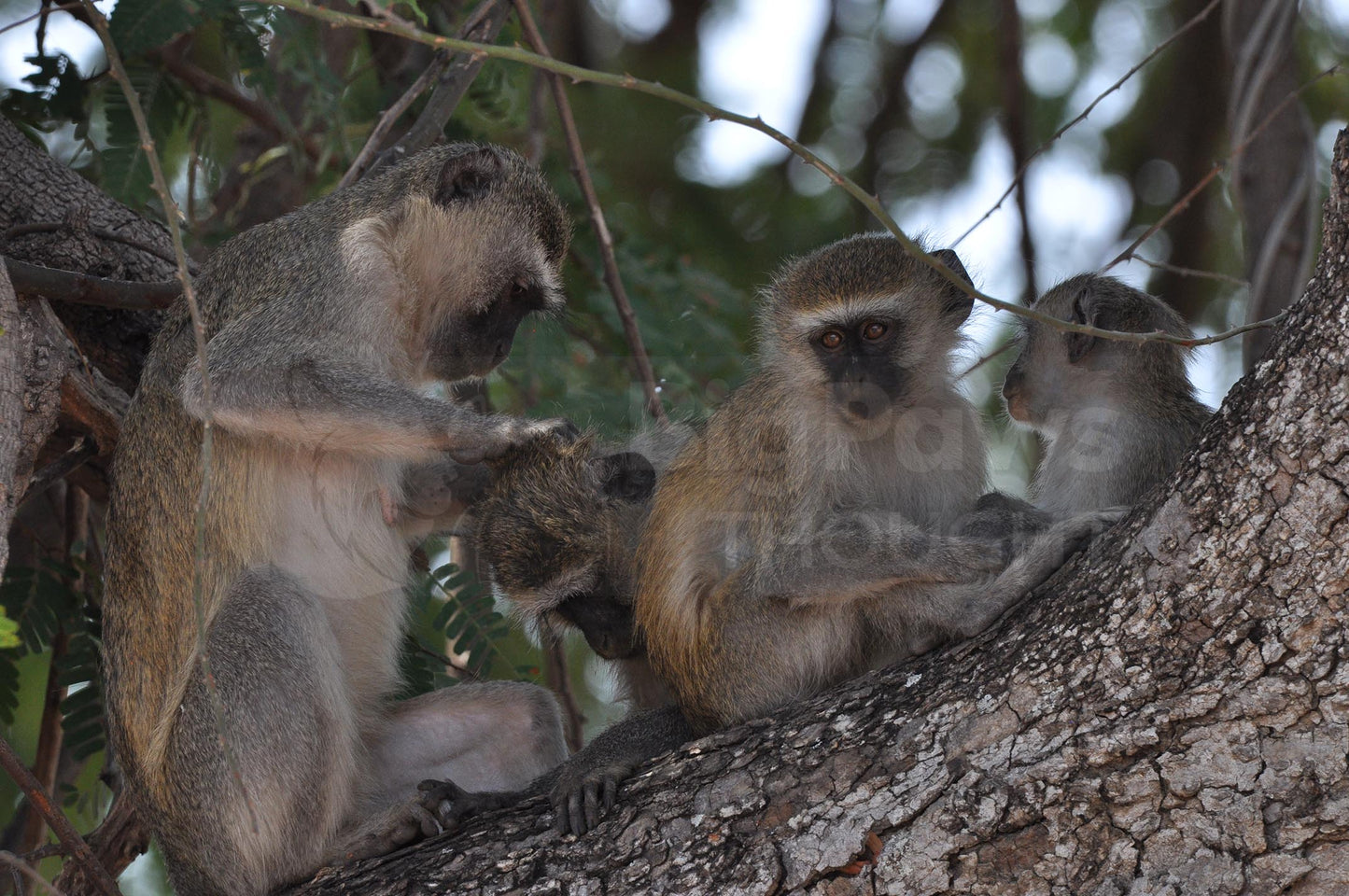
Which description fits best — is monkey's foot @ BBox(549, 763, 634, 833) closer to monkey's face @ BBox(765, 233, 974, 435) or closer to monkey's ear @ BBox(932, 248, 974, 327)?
monkey's face @ BBox(765, 233, 974, 435)

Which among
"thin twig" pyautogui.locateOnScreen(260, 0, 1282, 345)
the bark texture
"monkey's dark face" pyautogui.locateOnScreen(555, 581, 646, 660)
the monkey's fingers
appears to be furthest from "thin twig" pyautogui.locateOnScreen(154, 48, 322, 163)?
the monkey's fingers

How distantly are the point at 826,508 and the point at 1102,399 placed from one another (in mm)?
749

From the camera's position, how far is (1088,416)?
131 inches

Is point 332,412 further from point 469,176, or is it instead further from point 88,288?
point 469,176

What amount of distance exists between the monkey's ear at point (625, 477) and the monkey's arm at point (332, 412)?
0.42m

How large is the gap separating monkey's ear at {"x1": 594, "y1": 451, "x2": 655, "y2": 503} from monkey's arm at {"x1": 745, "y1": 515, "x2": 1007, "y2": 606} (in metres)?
0.83

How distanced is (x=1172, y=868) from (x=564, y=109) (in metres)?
3.10

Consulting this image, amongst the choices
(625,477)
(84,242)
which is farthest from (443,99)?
(625,477)

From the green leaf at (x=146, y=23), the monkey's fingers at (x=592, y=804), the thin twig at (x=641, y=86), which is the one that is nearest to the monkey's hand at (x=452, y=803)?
the monkey's fingers at (x=592, y=804)

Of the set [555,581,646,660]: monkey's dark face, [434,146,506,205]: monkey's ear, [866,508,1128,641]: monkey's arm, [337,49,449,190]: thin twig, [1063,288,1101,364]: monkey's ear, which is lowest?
[866,508,1128,641]: monkey's arm

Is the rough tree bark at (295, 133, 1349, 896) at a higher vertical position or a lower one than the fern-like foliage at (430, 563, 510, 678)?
lower

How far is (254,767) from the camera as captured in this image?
125 inches

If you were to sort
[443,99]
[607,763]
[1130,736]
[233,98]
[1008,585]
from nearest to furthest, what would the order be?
[1130,736] < [1008,585] < [607,763] < [443,99] < [233,98]

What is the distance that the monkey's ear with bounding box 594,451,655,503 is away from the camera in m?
4.00
